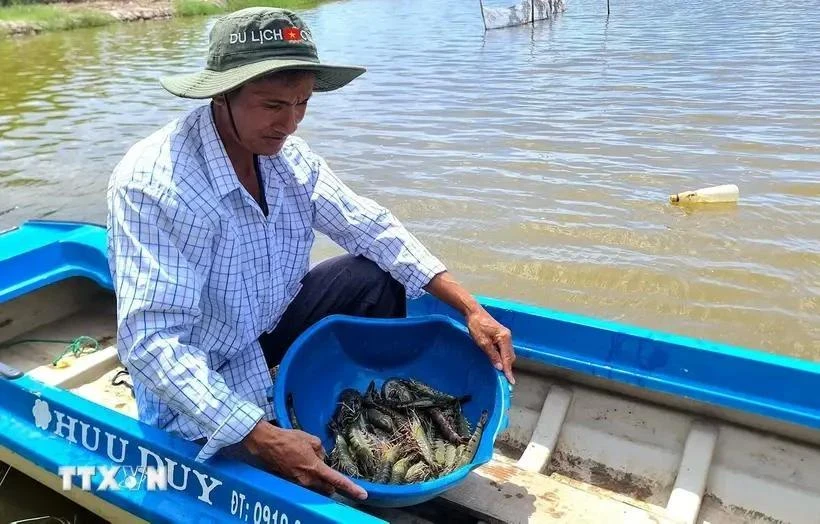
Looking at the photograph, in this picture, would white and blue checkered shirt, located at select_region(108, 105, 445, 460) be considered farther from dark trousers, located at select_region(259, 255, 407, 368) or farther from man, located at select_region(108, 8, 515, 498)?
dark trousers, located at select_region(259, 255, 407, 368)

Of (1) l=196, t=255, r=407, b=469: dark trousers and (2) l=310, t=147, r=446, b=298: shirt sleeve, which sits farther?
(1) l=196, t=255, r=407, b=469: dark trousers

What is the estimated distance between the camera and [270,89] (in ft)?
6.18

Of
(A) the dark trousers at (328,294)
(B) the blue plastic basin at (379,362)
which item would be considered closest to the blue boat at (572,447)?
(B) the blue plastic basin at (379,362)

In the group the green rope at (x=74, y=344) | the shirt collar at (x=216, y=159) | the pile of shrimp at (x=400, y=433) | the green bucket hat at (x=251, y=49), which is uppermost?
the green bucket hat at (x=251, y=49)

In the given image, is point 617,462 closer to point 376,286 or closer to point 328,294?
point 376,286

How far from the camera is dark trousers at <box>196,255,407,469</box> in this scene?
2609 millimetres

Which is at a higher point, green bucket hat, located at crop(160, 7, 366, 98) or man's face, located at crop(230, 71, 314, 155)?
green bucket hat, located at crop(160, 7, 366, 98)

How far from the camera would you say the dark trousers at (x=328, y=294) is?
8.56 feet

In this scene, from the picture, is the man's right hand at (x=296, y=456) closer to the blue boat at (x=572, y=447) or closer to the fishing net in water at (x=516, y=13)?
the blue boat at (x=572, y=447)

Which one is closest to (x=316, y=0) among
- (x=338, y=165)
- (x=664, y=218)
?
(x=338, y=165)

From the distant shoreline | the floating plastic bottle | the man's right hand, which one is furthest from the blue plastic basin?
the distant shoreline

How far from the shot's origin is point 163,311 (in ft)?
5.99

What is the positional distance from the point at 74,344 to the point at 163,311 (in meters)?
1.88

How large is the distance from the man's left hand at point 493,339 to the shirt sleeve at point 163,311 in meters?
0.86
